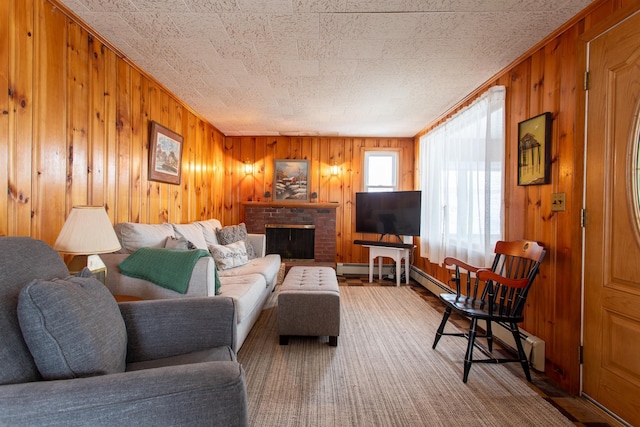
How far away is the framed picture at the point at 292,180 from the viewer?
5438 mm

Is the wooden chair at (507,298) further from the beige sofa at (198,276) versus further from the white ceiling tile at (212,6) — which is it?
the white ceiling tile at (212,6)

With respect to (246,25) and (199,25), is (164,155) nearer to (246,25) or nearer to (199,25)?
(199,25)

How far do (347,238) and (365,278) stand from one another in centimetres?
77

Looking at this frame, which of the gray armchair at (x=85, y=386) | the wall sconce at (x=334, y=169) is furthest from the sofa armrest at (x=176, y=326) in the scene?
the wall sconce at (x=334, y=169)

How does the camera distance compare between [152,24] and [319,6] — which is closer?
[319,6]

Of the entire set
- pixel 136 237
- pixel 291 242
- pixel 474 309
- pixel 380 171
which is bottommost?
pixel 474 309

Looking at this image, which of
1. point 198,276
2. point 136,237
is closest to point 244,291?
point 198,276

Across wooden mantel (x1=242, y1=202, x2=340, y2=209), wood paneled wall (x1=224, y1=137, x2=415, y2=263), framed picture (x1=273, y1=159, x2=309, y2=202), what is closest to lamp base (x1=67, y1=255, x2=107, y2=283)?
wooden mantel (x1=242, y1=202, x2=340, y2=209)

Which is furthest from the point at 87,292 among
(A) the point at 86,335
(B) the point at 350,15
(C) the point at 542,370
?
(C) the point at 542,370

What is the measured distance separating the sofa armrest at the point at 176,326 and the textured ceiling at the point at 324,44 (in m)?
1.79

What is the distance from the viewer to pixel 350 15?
2.00 metres

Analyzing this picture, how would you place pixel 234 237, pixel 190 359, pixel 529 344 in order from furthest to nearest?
pixel 234 237 → pixel 529 344 → pixel 190 359

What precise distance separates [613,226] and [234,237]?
3.53 metres

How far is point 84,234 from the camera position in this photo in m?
1.74
